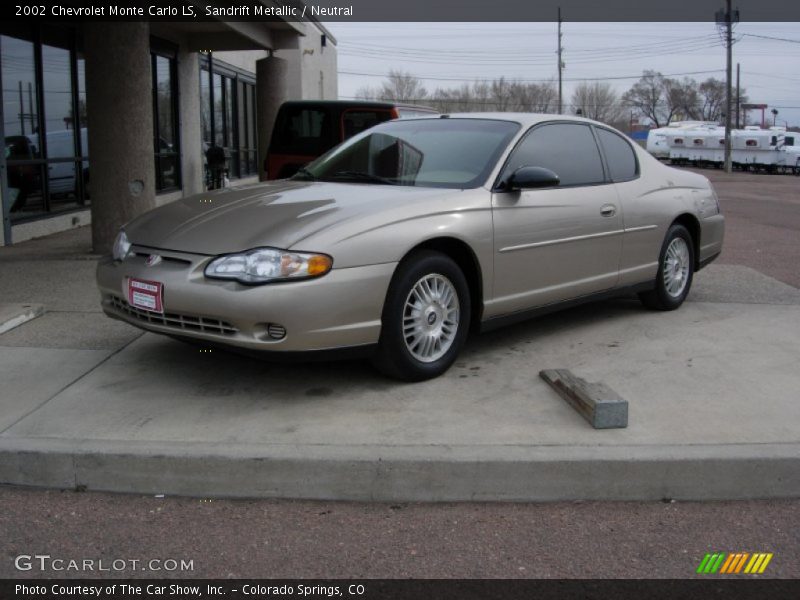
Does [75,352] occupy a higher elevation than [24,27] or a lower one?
lower

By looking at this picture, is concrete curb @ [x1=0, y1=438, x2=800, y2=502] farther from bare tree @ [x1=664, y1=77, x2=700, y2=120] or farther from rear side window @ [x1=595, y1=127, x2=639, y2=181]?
bare tree @ [x1=664, y1=77, x2=700, y2=120]

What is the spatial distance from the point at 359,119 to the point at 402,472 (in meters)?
10.2

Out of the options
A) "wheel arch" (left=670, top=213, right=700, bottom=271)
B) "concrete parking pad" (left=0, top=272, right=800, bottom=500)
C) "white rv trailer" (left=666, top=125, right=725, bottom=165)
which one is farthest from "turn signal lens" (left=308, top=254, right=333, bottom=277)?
"white rv trailer" (left=666, top=125, right=725, bottom=165)

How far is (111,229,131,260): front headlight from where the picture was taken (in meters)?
4.90

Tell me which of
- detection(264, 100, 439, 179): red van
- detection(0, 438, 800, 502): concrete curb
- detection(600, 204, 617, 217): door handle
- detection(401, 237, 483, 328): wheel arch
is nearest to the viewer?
detection(0, 438, 800, 502): concrete curb

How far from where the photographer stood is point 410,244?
4578 millimetres

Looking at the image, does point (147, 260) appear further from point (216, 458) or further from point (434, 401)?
point (434, 401)

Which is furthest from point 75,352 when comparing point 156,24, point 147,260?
point 156,24

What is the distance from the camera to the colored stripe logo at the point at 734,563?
3168 millimetres

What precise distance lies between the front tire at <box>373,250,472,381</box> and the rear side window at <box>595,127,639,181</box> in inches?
79.2

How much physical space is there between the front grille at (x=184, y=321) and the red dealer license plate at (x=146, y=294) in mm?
41

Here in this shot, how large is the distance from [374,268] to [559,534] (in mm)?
1667

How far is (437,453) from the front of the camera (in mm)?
3785

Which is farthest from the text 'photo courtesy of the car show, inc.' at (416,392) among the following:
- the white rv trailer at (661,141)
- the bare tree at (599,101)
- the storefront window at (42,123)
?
the bare tree at (599,101)
